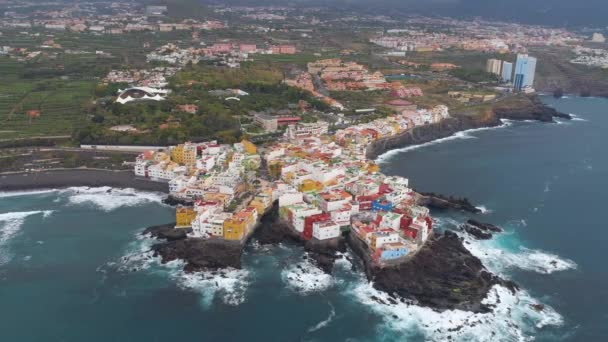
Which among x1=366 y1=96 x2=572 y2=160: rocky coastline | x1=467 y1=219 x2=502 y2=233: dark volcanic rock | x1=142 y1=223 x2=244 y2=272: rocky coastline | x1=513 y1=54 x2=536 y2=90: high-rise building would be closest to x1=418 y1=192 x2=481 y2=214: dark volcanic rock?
x1=467 y1=219 x2=502 y2=233: dark volcanic rock

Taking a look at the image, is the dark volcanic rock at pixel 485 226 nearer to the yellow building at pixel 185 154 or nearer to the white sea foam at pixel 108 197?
the white sea foam at pixel 108 197

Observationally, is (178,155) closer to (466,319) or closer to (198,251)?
(198,251)

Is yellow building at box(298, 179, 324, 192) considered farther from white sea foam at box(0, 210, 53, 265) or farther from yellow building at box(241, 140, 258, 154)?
white sea foam at box(0, 210, 53, 265)

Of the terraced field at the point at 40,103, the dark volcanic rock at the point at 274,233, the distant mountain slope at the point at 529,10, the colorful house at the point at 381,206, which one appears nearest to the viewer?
the dark volcanic rock at the point at 274,233

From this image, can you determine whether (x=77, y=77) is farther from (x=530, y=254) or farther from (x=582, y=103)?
(x=582, y=103)

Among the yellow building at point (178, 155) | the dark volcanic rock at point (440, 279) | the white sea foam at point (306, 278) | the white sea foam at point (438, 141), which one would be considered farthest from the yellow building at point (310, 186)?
the white sea foam at point (438, 141)

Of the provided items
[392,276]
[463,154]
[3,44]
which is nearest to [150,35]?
[3,44]
